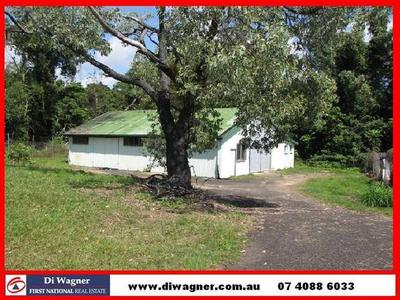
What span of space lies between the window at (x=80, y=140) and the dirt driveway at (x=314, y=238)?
832 inches

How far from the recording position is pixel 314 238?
10.6m

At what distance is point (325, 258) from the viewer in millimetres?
8852

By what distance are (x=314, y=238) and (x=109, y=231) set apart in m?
Answer: 4.21

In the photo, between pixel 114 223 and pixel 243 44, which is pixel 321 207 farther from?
pixel 114 223

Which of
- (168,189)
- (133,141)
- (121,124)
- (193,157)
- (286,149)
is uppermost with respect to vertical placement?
(121,124)

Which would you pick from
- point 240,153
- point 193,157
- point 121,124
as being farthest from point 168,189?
point 121,124

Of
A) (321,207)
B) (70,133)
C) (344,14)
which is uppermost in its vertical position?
(344,14)

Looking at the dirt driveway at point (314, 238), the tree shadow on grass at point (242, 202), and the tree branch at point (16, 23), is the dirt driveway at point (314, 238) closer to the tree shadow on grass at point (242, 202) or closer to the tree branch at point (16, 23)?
the tree shadow on grass at point (242, 202)

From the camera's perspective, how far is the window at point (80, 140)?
1444 inches

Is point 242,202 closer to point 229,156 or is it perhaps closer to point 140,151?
point 229,156

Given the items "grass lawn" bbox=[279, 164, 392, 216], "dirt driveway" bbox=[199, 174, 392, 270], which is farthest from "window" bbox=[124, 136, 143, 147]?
"dirt driveway" bbox=[199, 174, 392, 270]

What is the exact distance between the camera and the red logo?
271 inches

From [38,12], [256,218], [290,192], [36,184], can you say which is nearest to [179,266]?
[256,218]

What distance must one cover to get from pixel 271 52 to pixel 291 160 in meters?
27.5
